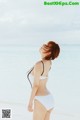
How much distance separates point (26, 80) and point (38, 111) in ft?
0.85

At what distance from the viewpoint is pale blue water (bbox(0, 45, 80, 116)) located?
2.65 m

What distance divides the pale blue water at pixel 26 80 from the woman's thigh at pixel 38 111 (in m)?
0.18

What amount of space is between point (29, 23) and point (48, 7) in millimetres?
150

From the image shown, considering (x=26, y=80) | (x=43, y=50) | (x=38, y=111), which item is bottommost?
(x=38, y=111)

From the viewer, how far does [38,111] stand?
2.46 metres

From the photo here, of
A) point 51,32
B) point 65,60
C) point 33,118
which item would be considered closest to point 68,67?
point 65,60

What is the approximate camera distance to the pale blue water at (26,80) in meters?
2.65

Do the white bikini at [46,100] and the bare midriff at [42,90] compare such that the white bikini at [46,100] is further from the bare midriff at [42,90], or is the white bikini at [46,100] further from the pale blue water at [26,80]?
the pale blue water at [26,80]

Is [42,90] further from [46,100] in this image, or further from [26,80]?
[26,80]

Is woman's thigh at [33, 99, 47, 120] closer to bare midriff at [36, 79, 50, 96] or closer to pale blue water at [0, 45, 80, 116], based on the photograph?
bare midriff at [36, 79, 50, 96]

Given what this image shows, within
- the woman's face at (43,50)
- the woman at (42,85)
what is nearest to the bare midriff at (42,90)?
the woman at (42,85)

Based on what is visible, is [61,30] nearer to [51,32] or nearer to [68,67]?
[51,32]

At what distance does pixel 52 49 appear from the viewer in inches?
97.8

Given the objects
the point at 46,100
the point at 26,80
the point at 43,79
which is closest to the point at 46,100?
the point at 46,100
